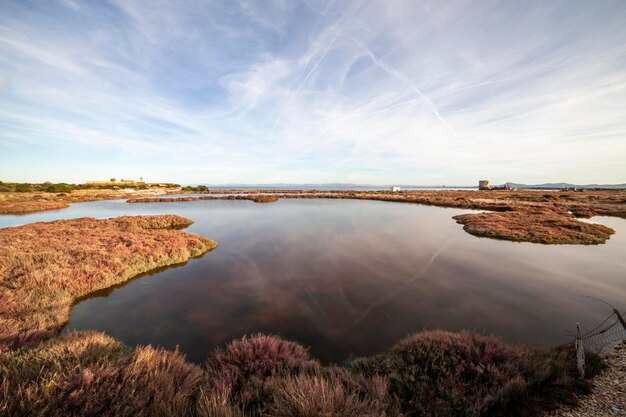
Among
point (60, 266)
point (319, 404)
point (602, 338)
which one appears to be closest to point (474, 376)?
point (319, 404)

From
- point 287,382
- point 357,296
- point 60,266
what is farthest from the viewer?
point 60,266

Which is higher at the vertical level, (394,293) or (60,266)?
(60,266)

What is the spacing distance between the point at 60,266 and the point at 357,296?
14.7 meters

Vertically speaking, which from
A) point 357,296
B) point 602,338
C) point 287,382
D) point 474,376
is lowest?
point 357,296

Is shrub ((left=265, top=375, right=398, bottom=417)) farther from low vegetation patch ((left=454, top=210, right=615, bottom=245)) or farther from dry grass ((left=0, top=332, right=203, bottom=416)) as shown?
low vegetation patch ((left=454, top=210, right=615, bottom=245))

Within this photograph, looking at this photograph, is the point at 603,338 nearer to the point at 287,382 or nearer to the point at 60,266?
the point at 287,382

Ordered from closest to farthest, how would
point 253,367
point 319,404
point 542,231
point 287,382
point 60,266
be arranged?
1. point 319,404
2. point 287,382
3. point 253,367
4. point 60,266
5. point 542,231

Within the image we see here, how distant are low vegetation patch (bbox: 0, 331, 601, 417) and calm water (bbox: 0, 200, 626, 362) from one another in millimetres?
1840

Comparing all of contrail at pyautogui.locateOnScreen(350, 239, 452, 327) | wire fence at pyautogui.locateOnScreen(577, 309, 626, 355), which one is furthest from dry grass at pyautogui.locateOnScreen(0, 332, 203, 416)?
wire fence at pyautogui.locateOnScreen(577, 309, 626, 355)

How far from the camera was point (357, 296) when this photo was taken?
33.8ft

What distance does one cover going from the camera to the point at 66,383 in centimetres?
334

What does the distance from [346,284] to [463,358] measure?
20.7 ft

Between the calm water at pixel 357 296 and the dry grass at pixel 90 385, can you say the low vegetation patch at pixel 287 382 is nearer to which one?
the dry grass at pixel 90 385

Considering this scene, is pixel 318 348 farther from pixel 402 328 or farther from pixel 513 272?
pixel 513 272
